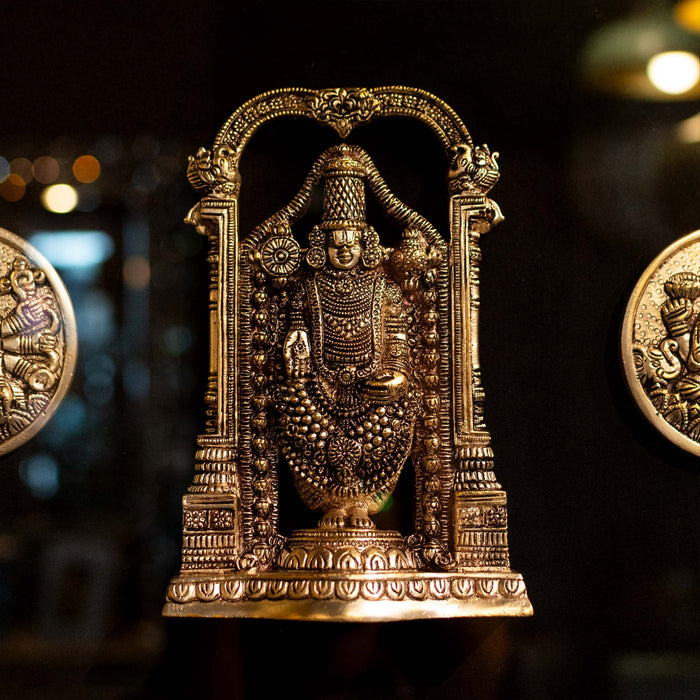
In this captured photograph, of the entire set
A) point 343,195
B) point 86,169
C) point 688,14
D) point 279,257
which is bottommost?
point 279,257

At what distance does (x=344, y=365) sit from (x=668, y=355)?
81 centimetres

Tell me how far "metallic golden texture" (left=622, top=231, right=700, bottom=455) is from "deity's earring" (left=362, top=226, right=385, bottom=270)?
2.09ft

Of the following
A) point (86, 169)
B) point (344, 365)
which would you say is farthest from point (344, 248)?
point (86, 169)

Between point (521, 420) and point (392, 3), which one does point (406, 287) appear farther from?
point (392, 3)

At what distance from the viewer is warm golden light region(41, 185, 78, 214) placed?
2.44 metres

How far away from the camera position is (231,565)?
2186 mm

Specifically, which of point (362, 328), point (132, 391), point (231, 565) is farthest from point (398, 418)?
point (132, 391)

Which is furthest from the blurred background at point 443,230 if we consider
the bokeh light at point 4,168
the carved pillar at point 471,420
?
the carved pillar at point 471,420

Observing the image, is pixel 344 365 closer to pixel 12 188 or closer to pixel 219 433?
pixel 219 433

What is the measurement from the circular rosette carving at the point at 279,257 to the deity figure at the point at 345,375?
0.04 m

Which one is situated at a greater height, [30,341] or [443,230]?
[443,230]

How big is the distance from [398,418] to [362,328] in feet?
0.75

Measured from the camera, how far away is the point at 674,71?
2482 mm

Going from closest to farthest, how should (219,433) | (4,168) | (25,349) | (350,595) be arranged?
1. (350,595)
2. (219,433)
3. (25,349)
4. (4,168)
